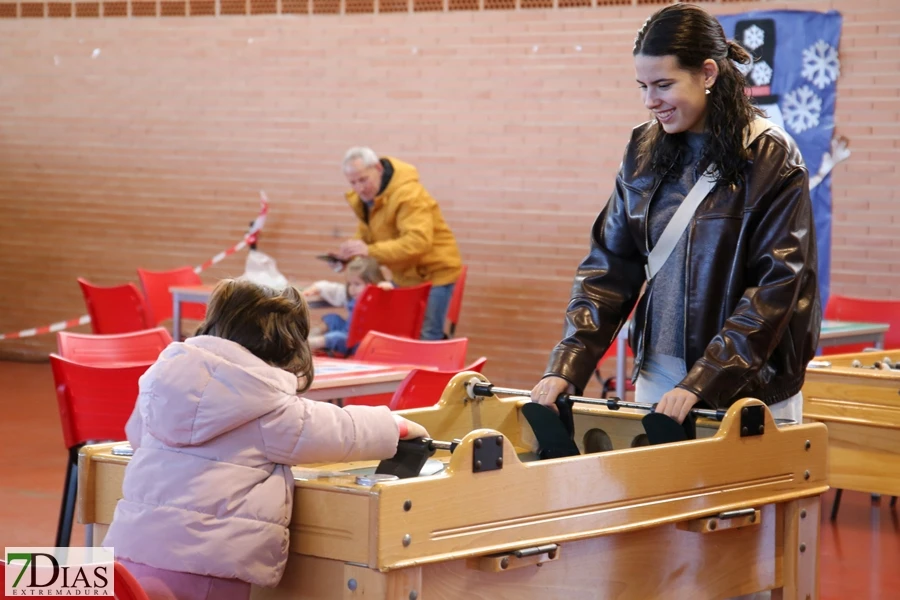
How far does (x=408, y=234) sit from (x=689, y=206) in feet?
16.1

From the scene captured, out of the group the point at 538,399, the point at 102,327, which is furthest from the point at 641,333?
the point at 102,327

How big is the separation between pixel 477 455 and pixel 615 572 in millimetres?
474

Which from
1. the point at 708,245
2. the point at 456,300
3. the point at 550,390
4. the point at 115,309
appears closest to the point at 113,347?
the point at 115,309

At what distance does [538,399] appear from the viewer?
2.91 meters

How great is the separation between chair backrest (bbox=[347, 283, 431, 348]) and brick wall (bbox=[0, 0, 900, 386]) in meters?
1.94

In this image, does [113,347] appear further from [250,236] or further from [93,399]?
[250,236]

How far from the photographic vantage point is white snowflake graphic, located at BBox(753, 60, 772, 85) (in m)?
7.96

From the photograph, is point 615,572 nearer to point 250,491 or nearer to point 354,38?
point 250,491

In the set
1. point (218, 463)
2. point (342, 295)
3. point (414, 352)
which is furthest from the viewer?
point (342, 295)

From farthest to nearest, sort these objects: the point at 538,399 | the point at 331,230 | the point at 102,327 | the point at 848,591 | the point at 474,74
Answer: the point at 331,230 → the point at 474,74 → the point at 102,327 → the point at 848,591 → the point at 538,399

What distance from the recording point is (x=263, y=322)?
2434 mm

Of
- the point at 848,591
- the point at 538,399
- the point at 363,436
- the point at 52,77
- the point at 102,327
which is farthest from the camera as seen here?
the point at 52,77

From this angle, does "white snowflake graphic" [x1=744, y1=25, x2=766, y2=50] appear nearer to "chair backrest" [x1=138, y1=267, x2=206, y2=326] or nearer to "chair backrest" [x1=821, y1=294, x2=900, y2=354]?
"chair backrest" [x1=821, y1=294, x2=900, y2=354]

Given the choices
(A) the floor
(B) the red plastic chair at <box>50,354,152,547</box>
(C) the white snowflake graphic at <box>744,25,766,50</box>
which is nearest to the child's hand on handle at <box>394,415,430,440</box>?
(A) the floor
